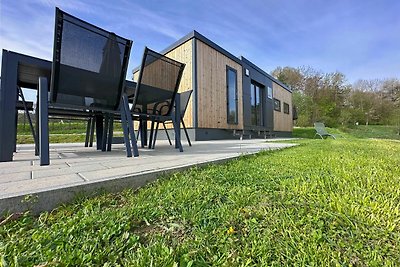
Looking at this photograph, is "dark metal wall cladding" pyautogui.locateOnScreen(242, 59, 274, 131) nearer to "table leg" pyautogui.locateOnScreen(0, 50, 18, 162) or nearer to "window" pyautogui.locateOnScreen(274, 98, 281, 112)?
"window" pyautogui.locateOnScreen(274, 98, 281, 112)

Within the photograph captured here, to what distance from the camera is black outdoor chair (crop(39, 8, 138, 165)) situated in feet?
5.50

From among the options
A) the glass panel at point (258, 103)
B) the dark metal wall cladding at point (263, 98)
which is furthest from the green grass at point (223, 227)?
the glass panel at point (258, 103)

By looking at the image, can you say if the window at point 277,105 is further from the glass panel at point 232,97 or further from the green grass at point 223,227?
the green grass at point 223,227

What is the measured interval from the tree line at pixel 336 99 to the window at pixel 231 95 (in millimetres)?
15608

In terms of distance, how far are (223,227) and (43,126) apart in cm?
169


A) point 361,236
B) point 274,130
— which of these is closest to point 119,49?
point 361,236

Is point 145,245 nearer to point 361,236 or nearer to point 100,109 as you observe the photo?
point 361,236

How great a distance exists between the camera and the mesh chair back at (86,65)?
1.71 metres

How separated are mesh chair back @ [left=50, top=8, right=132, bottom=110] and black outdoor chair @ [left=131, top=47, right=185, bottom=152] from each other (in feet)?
0.85

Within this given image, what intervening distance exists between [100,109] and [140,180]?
3.93 feet

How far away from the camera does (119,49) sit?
2.04m

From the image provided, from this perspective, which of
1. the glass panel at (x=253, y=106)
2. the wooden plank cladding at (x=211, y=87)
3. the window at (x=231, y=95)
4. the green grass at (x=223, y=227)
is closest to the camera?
the green grass at (x=223, y=227)

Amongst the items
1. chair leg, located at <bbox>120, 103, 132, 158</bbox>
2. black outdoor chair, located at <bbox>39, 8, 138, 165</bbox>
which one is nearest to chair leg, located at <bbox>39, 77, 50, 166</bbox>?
black outdoor chair, located at <bbox>39, 8, 138, 165</bbox>

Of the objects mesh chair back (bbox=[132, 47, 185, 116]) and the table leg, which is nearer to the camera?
the table leg
